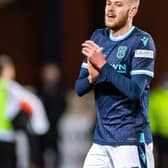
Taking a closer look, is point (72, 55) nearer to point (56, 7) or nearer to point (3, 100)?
point (56, 7)

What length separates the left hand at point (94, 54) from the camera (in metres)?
5.93

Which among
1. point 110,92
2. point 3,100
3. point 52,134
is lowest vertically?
point 52,134

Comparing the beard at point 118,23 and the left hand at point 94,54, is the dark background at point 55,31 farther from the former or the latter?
the left hand at point 94,54

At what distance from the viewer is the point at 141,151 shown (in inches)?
243

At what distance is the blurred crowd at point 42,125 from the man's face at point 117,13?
4605mm

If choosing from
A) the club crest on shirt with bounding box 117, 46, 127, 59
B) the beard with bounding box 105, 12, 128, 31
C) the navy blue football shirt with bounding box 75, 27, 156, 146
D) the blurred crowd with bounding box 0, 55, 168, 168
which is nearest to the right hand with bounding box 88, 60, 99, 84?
the navy blue football shirt with bounding box 75, 27, 156, 146

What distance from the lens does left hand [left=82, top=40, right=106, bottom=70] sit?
5934 mm

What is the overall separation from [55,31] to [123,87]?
40.5 ft

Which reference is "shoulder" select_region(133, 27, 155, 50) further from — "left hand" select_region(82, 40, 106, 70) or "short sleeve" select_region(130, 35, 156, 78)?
"left hand" select_region(82, 40, 106, 70)

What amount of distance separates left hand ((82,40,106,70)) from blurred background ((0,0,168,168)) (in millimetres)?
11610

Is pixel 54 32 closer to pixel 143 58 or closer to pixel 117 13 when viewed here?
pixel 117 13

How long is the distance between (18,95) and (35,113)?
18.5 inches

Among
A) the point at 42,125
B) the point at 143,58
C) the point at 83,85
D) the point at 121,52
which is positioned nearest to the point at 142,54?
the point at 143,58

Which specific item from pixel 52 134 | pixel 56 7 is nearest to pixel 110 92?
pixel 52 134
